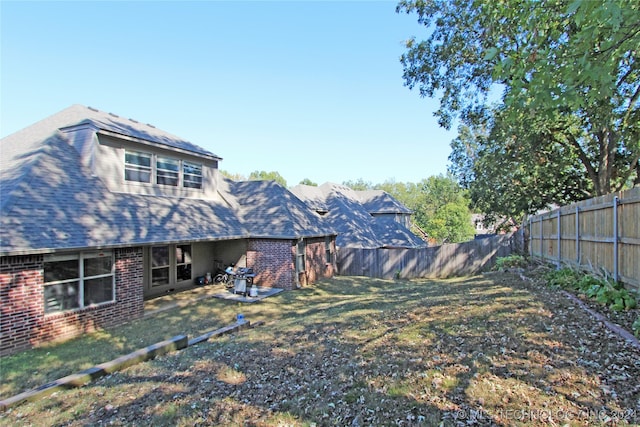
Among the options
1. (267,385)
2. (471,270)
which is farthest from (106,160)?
→ (471,270)

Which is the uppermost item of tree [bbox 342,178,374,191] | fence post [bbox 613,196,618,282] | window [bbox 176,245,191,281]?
tree [bbox 342,178,374,191]

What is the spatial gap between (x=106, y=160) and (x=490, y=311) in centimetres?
1209

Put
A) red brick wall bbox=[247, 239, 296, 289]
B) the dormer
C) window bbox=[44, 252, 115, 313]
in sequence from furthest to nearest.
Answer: red brick wall bbox=[247, 239, 296, 289] → the dormer → window bbox=[44, 252, 115, 313]

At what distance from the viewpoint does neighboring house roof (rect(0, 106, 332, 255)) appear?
8031 mm

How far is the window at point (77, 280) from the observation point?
26.8 ft

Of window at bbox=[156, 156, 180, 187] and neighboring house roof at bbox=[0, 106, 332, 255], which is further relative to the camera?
window at bbox=[156, 156, 180, 187]

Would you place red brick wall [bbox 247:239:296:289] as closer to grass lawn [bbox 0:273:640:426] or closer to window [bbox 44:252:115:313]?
window [bbox 44:252:115:313]

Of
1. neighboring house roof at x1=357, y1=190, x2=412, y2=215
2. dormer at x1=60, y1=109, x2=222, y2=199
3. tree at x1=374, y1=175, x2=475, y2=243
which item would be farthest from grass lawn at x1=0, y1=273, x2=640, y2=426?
tree at x1=374, y1=175, x2=475, y2=243

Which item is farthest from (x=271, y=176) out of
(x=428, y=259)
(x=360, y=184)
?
(x=428, y=259)

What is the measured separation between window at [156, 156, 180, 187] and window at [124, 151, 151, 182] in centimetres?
42

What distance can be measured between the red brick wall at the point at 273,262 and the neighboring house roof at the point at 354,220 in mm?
7532

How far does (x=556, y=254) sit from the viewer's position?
10195mm

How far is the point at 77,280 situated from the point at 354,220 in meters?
18.7

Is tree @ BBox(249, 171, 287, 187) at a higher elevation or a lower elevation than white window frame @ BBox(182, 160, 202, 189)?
higher
